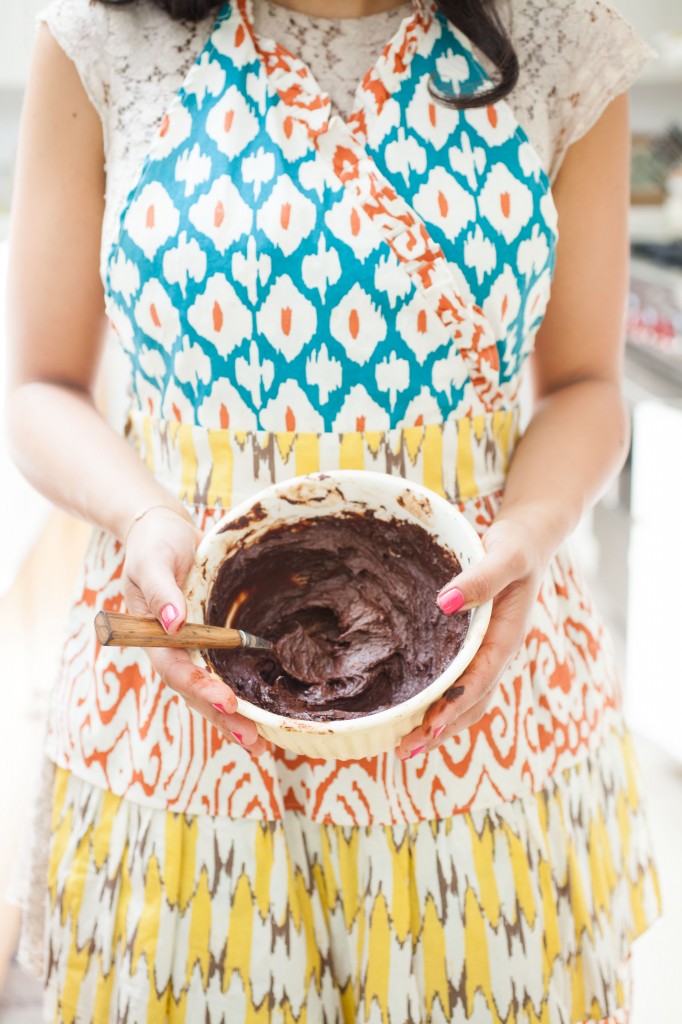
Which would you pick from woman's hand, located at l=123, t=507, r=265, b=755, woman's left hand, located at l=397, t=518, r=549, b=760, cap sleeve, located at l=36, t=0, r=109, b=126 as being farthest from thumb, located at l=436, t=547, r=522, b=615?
cap sleeve, located at l=36, t=0, r=109, b=126

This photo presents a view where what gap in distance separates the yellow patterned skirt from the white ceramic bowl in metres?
0.18

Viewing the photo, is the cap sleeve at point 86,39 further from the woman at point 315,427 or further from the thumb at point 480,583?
the thumb at point 480,583

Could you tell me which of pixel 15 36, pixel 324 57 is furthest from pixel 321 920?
pixel 15 36

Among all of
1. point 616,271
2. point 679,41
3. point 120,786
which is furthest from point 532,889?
point 679,41

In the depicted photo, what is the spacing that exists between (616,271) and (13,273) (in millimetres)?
560

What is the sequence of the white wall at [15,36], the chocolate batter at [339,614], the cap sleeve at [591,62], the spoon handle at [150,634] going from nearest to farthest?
the spoon handle at [150,634] → the chocolate batter at [339,614] → the cap sleeve at [591,62] → the white wall at [15,36]

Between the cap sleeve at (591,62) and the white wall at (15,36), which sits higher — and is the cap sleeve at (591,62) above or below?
below

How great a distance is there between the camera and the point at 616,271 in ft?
2.90

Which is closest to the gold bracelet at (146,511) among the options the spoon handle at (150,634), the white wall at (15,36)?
the spoon handle at (150,634)

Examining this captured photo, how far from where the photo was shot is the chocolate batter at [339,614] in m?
0.69

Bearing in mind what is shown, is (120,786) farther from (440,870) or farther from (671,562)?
(671,562)

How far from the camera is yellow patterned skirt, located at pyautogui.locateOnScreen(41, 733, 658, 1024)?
29.5 inches

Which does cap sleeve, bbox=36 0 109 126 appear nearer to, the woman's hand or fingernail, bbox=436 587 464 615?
the woman's hand

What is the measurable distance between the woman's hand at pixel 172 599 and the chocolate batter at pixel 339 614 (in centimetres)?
4
